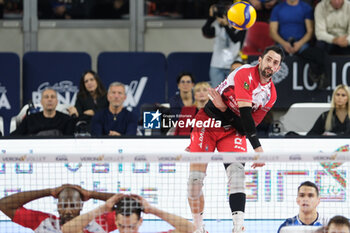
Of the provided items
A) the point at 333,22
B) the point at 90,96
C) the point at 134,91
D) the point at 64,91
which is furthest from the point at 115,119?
the point at 333,22

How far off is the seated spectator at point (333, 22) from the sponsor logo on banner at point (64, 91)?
400 cm

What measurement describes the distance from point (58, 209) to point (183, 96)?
12.8ft

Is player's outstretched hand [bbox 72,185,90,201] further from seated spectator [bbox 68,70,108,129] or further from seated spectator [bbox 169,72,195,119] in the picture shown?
seated spectator [bbox 68,70,108,129]

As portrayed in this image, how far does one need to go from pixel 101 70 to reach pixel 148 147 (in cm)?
371

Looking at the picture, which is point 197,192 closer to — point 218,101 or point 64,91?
point 218,101

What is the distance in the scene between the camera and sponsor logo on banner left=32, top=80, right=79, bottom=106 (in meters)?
13.8

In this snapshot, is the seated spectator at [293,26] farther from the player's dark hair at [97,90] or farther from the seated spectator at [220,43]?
the player's dark hair at [97,90]

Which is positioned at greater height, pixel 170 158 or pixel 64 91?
pixel 64 91

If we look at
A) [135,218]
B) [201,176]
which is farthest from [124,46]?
[135,218]

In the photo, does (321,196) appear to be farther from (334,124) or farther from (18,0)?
(18,0)

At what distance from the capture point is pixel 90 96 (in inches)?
482

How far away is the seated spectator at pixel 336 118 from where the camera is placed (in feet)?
35.6

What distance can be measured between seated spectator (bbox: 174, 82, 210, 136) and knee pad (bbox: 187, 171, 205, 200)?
182 centimetres

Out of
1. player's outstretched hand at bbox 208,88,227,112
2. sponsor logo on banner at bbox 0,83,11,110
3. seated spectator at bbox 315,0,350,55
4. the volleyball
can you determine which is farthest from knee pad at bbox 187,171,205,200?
sponsor logo on banner at bbox 0,83,11,110
